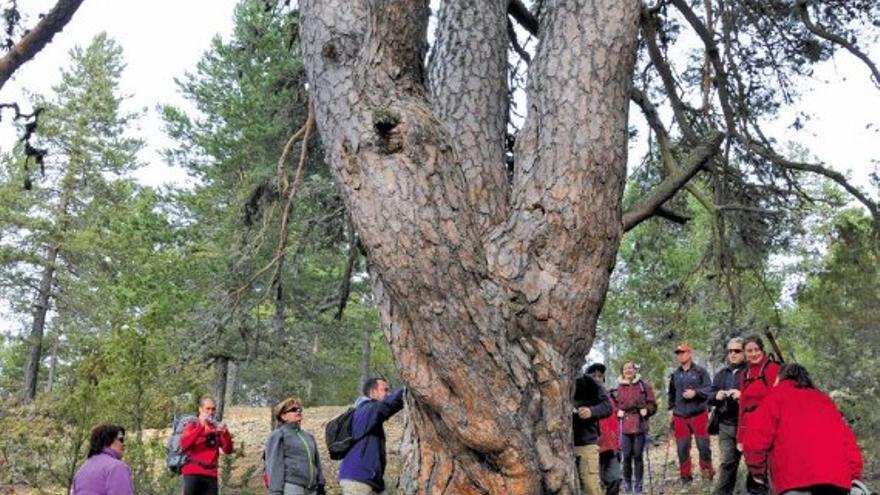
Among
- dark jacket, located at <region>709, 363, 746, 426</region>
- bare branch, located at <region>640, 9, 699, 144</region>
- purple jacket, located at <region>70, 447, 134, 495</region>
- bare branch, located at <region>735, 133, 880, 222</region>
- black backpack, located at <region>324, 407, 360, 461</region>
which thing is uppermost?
bare branch, located at <region>640, 9, 699, 144</region>

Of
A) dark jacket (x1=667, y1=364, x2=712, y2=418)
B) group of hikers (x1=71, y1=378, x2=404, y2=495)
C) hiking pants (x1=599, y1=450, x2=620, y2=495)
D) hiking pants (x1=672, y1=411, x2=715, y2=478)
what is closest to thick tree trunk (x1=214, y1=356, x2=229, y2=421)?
group of hikers (x1=71, y1=378, x2=404, y2=495)

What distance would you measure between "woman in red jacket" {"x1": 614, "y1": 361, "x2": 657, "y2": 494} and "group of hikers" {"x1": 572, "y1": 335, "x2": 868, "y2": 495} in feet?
0.04

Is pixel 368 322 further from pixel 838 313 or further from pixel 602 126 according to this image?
pixel 602 126

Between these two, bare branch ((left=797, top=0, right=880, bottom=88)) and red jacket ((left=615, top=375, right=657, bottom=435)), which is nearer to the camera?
bare branch ((left=797, top=0, right=880, bottom=88))

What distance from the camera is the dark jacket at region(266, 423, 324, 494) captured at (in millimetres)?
6633

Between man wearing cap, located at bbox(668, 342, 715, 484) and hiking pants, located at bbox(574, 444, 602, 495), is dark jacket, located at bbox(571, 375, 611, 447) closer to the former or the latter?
hiking pants, located at bbox(574, 444, 602, 495)

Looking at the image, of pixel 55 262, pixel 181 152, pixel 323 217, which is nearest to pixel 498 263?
pixel 323 217

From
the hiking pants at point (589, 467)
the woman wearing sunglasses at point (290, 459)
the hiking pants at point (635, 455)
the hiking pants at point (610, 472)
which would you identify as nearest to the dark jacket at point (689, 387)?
the hiking pants at point (635, 455)

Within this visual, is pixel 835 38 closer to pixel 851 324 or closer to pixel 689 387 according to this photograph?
pixel 689 387

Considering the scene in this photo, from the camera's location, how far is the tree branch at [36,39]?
4.85 meters

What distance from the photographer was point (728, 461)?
7883mm

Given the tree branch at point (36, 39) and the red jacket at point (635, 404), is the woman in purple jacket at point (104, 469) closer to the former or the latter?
the tree branch at point (36, 39)

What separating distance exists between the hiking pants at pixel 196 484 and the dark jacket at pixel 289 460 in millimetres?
1191

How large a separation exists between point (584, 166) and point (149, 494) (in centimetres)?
869
